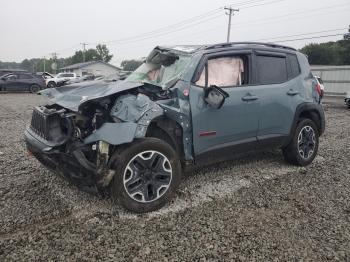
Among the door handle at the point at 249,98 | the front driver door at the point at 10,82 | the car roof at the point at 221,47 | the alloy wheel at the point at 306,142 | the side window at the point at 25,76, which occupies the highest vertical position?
the car roof at the point at 221,47

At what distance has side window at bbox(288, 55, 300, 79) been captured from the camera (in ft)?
16.7

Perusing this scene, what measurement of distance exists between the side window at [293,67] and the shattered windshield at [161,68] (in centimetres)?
187

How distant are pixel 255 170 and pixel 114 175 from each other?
8.46 ft

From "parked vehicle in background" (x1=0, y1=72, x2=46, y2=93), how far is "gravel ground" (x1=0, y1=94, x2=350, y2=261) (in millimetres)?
19982

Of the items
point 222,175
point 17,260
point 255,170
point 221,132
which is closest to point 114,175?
point 17,260

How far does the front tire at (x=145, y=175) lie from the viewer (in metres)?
3.39

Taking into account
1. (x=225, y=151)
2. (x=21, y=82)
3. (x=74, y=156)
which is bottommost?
(x=21, y=82)

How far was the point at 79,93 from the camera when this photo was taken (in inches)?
154

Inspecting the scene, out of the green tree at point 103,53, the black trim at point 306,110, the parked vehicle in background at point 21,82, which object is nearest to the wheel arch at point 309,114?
the black trim at point 306,110

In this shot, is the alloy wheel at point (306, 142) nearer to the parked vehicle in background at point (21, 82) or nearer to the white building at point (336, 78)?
the parked vehicle in background at point (21, 82)

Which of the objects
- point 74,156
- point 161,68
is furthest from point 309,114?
point 74,156

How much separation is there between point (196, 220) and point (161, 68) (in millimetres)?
2085

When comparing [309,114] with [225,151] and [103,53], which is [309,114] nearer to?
[225,151]

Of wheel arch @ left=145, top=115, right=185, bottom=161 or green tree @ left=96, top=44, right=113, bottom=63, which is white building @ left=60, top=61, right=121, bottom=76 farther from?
wheel arch @ left=145, top=115, right=185, bottom=161
